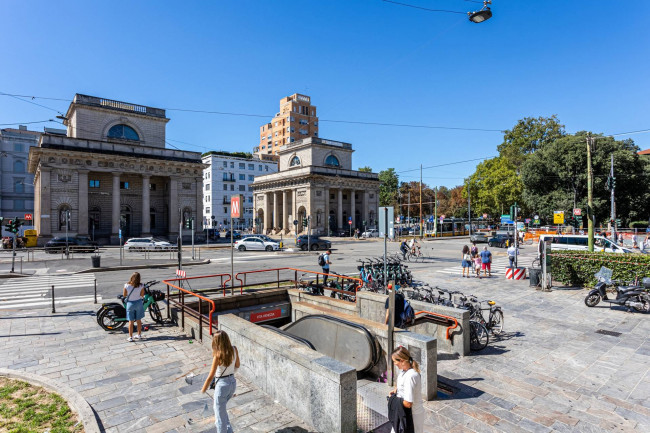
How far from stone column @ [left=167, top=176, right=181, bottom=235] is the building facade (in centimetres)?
2957

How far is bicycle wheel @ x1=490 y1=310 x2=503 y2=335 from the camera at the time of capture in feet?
28.4

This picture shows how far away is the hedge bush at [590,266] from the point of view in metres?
12.9

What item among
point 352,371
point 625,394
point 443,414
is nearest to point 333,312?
point 443,414

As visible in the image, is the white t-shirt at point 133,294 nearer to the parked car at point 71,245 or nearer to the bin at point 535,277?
the bin at point 535,277

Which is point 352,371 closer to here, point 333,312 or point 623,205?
point 333,312

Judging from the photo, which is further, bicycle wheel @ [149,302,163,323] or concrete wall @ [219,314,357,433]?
bicycle wheel @ [149,302,163,323]

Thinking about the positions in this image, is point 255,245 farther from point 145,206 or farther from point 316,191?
point 316,191

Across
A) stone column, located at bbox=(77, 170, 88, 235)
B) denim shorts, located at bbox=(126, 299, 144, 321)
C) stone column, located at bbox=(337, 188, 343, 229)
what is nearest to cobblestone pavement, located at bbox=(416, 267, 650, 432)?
denim shorts, located at bbox=(126, 299, 144, 321)

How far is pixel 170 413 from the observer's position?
497cm

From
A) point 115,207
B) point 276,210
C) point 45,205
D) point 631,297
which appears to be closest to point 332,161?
point 276,210

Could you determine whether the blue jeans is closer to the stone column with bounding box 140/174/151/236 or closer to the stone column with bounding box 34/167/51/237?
the stone column with bounding box 34/167/51/237

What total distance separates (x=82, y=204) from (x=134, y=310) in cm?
4040

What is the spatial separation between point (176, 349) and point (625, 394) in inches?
332

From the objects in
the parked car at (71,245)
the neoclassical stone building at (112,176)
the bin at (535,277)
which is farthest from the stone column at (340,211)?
the bin at (535,277)
